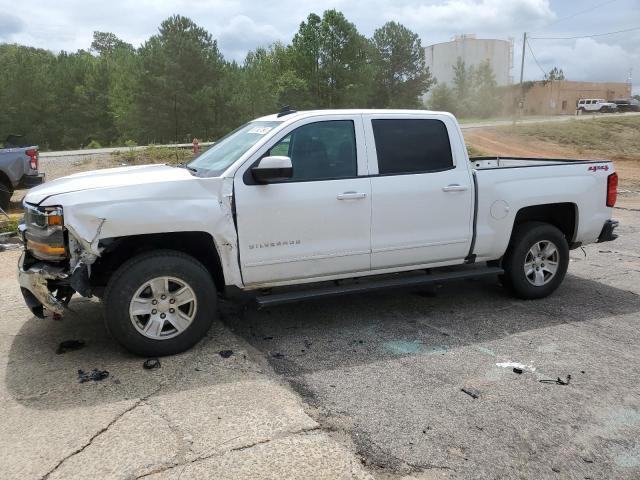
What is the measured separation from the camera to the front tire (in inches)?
164

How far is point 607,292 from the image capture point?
623cm

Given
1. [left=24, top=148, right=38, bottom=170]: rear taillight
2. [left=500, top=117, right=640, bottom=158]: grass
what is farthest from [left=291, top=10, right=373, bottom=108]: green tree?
[left=24, top=148, right=38, bottom=170]: rear taillight

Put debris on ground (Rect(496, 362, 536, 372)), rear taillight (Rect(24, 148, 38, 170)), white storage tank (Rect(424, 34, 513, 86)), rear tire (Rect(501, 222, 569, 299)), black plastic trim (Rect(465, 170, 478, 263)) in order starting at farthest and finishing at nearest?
white storage tank (Rect(424, 34, 513, 86))
rear taillight (Rect(24, 148, 38, 170))
rear tire (Rect(501, 222, 569, 299))
black plastic trim (Rect(465, 170, 478, 263))
debris on ground (Rect(496, 362, 536, 372))

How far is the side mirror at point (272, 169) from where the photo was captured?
4348mm

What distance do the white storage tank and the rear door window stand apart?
88862mm

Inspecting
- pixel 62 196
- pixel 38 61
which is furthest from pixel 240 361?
pixel 38 61

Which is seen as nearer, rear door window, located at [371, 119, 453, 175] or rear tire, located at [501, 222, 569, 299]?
rear door window, located at [371, 119, 453, 175]

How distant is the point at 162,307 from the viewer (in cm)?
432

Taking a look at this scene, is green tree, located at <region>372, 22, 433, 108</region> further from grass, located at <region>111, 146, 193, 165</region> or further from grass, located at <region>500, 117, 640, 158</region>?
A: grass, located at <region>111, 146, 193, 165</region>

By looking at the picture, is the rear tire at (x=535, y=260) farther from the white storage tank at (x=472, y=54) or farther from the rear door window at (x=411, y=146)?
the white storage tank at (x=472, y=54)

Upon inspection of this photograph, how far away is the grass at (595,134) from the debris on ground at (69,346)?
2972cm

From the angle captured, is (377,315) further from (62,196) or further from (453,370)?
(62,196)

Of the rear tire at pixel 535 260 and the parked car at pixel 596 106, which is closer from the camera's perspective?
the rear tire at pixel 535 260

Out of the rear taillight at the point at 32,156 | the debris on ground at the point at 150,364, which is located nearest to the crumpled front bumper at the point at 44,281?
the debris on ground at the point at 150,364
